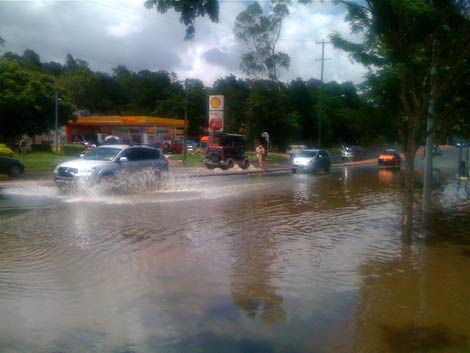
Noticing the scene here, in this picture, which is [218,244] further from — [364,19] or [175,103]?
[175,103]

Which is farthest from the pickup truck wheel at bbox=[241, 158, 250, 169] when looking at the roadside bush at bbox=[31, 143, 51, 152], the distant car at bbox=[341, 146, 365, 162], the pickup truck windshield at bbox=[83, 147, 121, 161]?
the distant car at bbox=[341, 146, 365, 162]

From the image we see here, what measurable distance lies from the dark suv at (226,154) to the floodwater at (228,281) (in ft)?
63.0

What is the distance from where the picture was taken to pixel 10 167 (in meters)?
24.1

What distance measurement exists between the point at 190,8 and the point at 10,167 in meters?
20.4


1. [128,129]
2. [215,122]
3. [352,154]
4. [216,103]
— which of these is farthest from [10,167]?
[352,154]

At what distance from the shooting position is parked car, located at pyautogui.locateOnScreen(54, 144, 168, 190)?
55.0ft

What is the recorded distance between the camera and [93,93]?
9225cm

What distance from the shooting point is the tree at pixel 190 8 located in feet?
21.0

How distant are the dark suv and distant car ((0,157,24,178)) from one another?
12.4 m

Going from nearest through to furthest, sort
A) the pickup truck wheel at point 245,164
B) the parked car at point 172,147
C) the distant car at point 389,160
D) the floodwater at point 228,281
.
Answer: the floodwater at point 228,281
the pickup truck wheel at point 245,164
the distant car at point 389,160
the parked car at point 172,147

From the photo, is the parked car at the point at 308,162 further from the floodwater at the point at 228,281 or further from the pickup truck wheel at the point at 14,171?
the floodwater at the point at 228,281

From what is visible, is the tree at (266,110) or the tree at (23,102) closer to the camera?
the tree at (23,102)

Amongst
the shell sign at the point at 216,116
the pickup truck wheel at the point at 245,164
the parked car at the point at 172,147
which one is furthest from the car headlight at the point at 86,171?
the parked car at the point at 172,147

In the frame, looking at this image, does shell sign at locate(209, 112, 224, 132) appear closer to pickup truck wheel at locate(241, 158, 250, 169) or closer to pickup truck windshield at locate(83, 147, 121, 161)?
pickup truck wheel at locate(241, 158, 250, 169)
